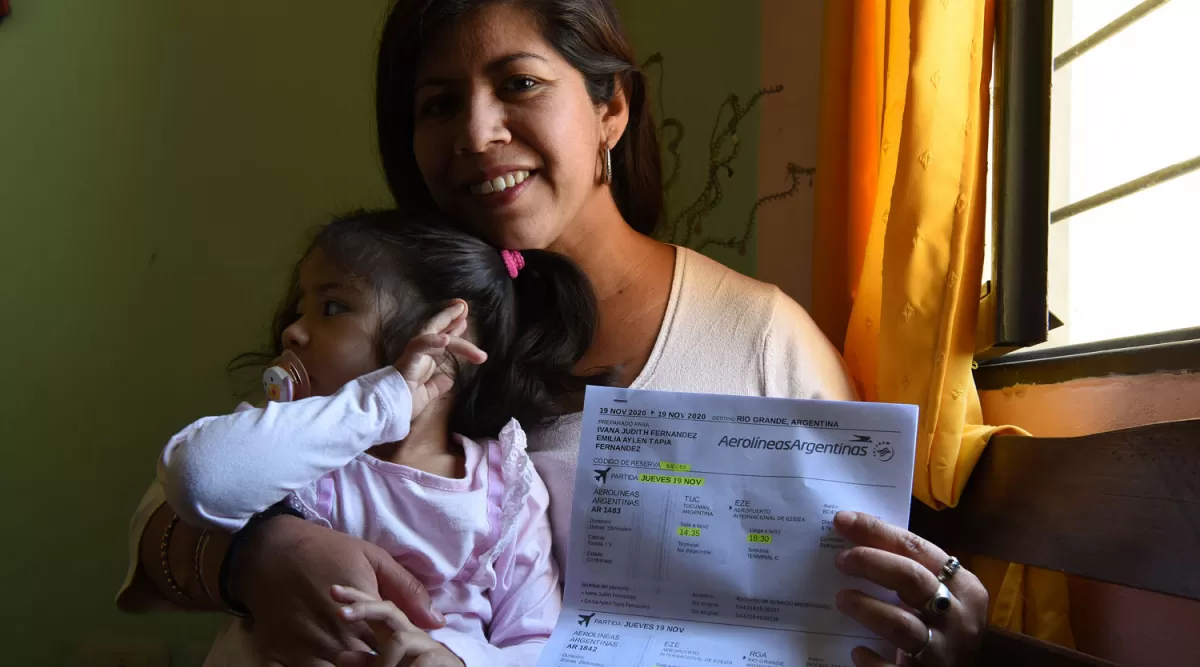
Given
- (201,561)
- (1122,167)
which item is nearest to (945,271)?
(1122,167)

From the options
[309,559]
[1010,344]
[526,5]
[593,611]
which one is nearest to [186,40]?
[526,5]

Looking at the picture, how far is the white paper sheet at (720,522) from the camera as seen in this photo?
2.72 feet

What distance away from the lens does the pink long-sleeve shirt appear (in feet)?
2.80

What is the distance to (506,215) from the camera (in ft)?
3.83

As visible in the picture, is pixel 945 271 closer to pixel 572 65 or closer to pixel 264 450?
pixel 572 65

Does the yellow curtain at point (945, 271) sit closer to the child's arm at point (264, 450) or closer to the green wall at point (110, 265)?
the child's arm at point (264, 450)

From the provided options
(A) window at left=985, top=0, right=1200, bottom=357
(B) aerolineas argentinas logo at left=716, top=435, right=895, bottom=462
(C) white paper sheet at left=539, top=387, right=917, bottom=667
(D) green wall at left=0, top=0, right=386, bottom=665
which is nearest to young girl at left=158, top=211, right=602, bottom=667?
(C) white paper sheet at left=539, top=387, right=917, bottom=667

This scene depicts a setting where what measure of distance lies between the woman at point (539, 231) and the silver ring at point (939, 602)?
Result: 1.26ft

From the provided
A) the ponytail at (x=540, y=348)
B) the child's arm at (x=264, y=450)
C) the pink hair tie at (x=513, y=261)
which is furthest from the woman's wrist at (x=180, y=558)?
the pink hair tie at (x=513, y=261)

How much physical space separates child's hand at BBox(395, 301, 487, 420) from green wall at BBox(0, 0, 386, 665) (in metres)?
0.93

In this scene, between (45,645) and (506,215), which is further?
(45,645)

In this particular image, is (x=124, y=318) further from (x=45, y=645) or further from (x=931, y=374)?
(x=931, y=374)

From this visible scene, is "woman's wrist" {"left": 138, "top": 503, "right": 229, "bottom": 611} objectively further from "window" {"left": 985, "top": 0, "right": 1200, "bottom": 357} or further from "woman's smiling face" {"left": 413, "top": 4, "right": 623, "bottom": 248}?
"window" {"left": 985, "top": 0, "right": 1200, "bottom": 357}

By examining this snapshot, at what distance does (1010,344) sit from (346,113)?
4.58 feet
